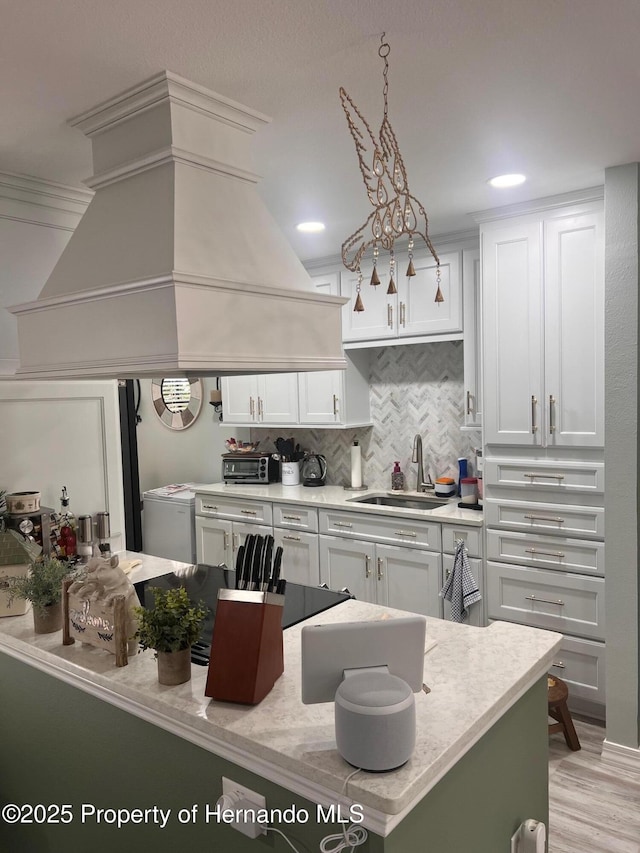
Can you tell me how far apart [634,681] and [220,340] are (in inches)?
94.7

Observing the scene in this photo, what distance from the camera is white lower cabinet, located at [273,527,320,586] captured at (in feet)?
13.5

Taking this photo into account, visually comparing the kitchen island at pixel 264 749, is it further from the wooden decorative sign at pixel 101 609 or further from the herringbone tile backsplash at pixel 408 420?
the herringbone tile backsplash at pixel 408 420

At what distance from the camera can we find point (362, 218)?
11.2ft

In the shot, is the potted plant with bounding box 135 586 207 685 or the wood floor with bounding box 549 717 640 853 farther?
the wood floor with bounding box 549 717 640 853

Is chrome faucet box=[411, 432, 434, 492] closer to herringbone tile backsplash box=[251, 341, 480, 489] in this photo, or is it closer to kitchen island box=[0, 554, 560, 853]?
herringbone tile backsplash box=[251, 341, 480, 489]

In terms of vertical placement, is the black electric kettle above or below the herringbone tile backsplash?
below

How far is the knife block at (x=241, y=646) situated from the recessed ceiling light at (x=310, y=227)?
8.11ft

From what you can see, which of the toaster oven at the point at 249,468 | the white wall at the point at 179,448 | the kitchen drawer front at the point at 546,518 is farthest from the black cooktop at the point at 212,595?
the white wall at the point at 179,448

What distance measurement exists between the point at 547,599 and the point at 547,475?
61 cm

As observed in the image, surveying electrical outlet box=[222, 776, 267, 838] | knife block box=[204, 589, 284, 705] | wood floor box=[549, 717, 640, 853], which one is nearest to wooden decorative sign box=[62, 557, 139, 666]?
knife block box=[204, 589, 284, 705]

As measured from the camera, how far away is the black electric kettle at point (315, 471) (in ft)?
15.2

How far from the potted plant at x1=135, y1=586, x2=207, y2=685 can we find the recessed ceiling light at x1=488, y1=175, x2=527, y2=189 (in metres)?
2.23

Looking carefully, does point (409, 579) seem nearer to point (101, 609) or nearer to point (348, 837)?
point (101, 609)

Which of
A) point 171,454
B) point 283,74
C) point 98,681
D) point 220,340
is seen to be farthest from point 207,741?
point 171,454
